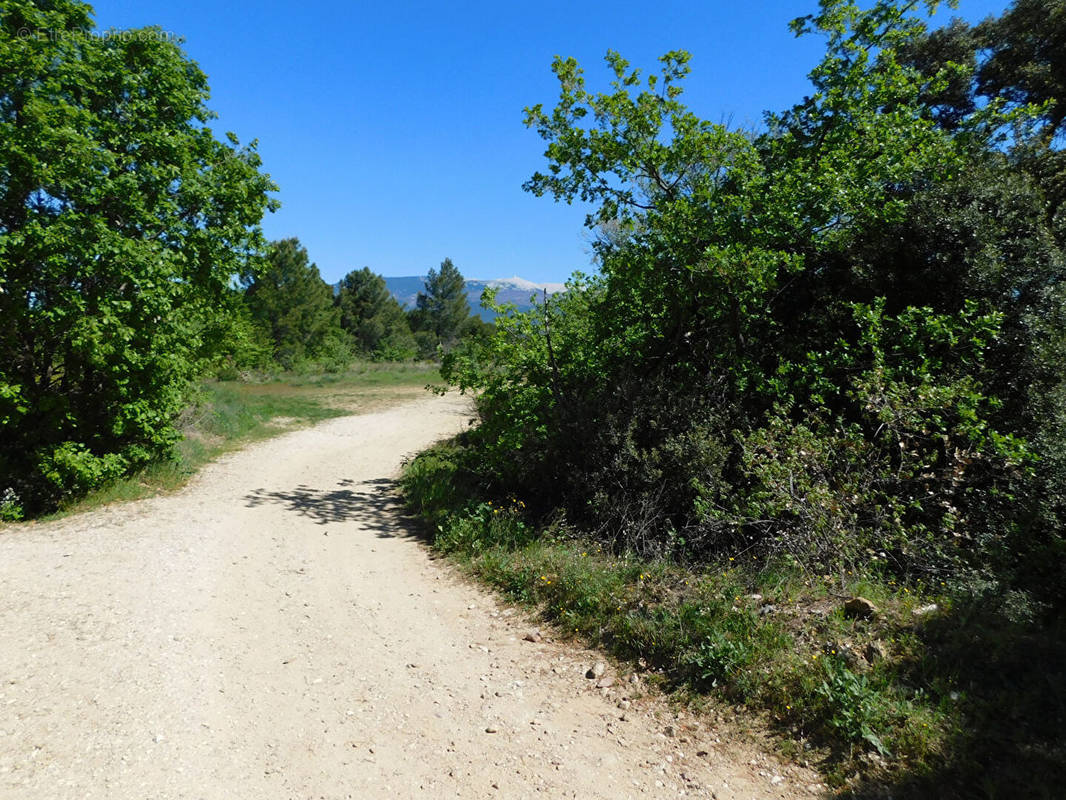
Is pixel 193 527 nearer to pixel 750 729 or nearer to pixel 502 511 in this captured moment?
pixel 502 511

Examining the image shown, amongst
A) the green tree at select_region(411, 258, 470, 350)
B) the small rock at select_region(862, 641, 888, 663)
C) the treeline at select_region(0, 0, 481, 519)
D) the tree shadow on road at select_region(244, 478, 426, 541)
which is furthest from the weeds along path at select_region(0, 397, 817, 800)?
the green tree at select_region(411, 258, 470, 350)

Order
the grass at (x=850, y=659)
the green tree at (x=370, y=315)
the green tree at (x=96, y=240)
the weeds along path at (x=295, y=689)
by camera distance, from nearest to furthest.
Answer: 1. the grass at (x=850, y=659)
2. the weeds along path at (x=295, y=689)
3. the green tree at (x=96, y=240)
4. the green tree at (x=370, y=315)

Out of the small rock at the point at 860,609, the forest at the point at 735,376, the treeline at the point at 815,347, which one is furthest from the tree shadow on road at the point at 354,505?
the small rock at the point at 860,609

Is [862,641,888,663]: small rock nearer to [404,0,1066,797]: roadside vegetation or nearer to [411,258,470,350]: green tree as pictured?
[404,0,1066,797]: roadside vegetation

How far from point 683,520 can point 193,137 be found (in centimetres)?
975

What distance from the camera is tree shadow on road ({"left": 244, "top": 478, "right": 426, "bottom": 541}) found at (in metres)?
8.34

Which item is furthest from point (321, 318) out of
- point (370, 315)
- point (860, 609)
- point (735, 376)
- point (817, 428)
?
point (860, 609)

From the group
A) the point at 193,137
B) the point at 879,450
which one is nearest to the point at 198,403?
the point at 193,137

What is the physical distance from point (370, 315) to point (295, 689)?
48409 millimetres

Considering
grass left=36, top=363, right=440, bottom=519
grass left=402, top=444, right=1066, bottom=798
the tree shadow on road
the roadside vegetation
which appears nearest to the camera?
grass left=402, top=444, right=1066, bottom=798

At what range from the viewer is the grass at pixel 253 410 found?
947cm

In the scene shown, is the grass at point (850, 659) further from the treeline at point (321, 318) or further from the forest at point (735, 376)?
the treeline at point (321, 318)

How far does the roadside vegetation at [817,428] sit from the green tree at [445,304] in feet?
164

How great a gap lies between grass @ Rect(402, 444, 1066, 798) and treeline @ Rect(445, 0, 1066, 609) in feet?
1.70
